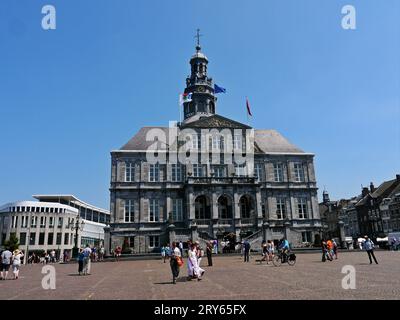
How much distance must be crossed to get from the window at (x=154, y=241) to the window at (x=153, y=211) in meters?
2.51

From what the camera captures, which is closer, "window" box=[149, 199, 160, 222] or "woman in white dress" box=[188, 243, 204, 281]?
"woman in white dress" box=[188, 243, 204, 281]

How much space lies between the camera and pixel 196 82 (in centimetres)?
6359

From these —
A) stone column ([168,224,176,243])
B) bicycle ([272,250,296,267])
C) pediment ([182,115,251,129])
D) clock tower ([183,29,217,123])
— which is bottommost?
bicycle ([272,250,296,267])

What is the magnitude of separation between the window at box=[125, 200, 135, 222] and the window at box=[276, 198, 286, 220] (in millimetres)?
21770

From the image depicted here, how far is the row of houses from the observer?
234 ft

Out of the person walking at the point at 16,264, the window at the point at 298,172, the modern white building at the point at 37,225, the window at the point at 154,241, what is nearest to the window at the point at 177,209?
the window at the point at 154,241

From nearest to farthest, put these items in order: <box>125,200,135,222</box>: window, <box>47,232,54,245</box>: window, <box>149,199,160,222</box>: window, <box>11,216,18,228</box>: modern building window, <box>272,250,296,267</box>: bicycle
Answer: <box>272,250,296,267</box>: bicycle → <box>125,200,135,222</box>: window → <box>149,199,160,222</box>: window → <box>11,216,18,228</box>: modern building window → <box>47,232,54,245</box>: window

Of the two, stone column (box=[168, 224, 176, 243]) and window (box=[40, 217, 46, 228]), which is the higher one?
window (box=[40, 217, 46, 228])

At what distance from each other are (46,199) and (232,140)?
7266 centimetres

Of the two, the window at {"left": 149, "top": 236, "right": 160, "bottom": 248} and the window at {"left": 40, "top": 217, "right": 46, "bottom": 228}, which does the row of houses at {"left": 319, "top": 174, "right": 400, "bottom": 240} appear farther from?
the window at {"left": 40, "top": 217, "right": 46, "bottom": 228}

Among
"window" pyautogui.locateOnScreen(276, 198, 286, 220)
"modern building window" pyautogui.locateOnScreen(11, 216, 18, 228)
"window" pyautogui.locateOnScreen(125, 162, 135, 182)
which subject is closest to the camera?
"window" pyautogui.locateOnScreen(125, 162, 135, 182)

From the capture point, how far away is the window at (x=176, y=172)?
49.5 m

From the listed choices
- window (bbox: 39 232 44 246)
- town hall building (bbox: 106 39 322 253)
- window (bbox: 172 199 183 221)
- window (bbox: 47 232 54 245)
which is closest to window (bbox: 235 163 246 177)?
town hall building (bbox: 106 39 322 253)

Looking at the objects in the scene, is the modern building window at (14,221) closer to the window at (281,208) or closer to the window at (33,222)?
the window at (33,222)
